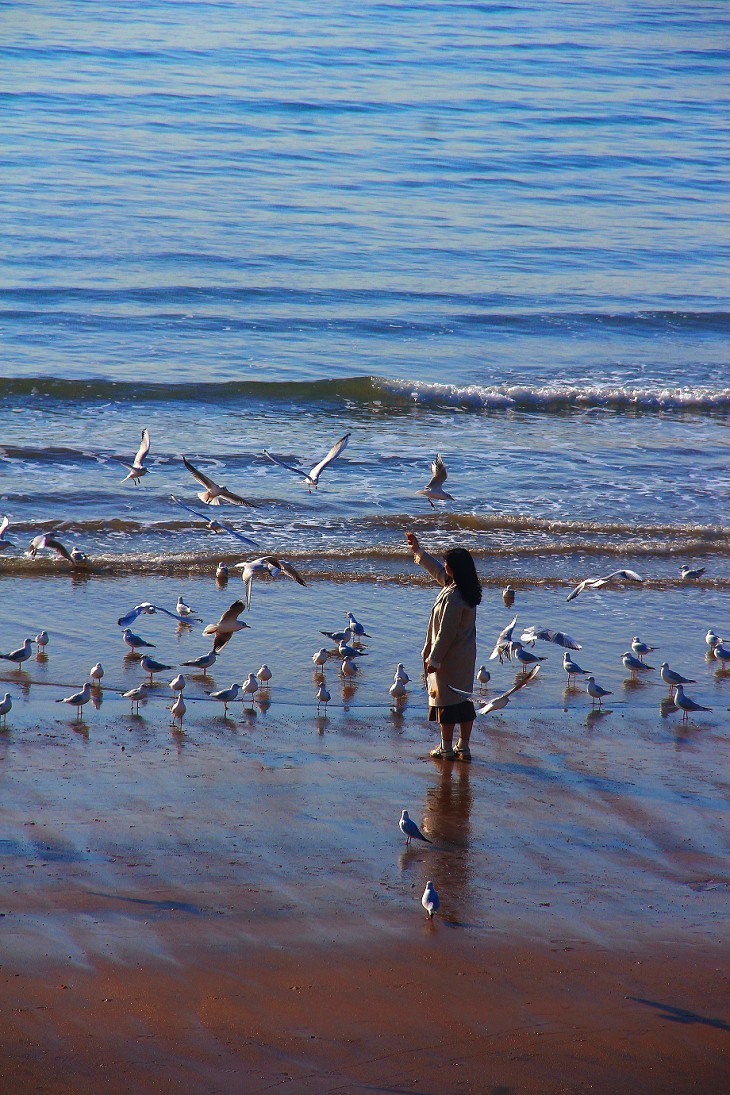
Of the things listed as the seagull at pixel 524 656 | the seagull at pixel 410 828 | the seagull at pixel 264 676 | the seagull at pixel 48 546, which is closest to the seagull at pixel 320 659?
the seagull at pixel 264 676

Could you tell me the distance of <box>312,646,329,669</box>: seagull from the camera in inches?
332

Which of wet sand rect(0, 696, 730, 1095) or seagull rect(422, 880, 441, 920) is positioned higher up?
seagull rect(422, 880, 441, 920)

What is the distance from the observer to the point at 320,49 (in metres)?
40.6

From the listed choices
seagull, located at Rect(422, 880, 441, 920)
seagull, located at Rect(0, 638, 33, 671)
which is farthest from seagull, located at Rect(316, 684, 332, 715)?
seagull, located at Rect(422, 880, 441, 920)

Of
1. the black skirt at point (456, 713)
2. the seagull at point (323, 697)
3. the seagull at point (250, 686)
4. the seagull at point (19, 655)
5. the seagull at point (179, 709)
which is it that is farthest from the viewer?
the seagull at point (19, 655)

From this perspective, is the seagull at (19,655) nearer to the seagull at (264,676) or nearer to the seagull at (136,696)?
the seagull at (136,696)

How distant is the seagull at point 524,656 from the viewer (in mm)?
8547

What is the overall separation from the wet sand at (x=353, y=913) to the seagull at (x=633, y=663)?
4.11 ft

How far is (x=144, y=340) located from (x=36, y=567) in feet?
30.6

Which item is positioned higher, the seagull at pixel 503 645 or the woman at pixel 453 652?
the woman at pixel 453 652

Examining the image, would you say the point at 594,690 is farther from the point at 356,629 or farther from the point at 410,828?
the point at 410,828

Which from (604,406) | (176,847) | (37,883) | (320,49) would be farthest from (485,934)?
(320,49)

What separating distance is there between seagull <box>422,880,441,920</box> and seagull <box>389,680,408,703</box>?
2785 mm

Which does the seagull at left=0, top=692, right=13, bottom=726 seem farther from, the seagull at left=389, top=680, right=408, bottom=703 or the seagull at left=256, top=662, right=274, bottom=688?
the seagull at left=389, top=680, right=408, bottom=703
